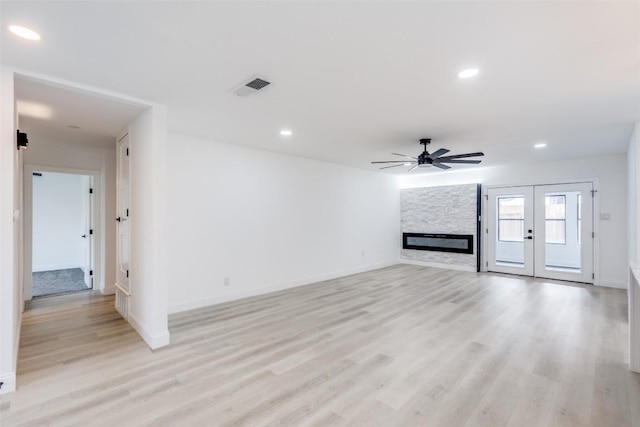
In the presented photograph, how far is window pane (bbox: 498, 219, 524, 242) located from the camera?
7.06 meters

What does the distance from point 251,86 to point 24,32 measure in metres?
1.57

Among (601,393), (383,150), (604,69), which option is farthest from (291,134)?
(601,393)

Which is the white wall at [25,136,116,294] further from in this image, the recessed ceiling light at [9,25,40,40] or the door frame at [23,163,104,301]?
the recessed ceiling light at [9,25,40,40]

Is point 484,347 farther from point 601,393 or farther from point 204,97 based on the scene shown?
point 204,97

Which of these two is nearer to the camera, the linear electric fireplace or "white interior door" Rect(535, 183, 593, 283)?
"white interior door" Rect(535, 183, 593, 283)

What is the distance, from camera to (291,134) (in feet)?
14.7

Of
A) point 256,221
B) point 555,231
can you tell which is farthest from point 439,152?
point 555,231

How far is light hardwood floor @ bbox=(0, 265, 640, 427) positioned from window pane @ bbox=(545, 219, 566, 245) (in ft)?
6.89

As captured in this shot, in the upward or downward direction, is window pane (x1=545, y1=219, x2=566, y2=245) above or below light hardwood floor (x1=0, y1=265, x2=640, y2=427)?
above

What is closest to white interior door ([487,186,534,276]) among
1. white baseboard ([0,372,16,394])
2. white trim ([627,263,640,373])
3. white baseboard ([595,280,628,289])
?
white baseboard ([595,280,628,289])

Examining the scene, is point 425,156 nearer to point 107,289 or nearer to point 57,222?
point 107,289

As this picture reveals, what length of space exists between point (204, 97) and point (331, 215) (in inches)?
164

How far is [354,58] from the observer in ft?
7.56

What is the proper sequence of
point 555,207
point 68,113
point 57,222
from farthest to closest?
point 57,222 < point 555,207 < point 68,113
